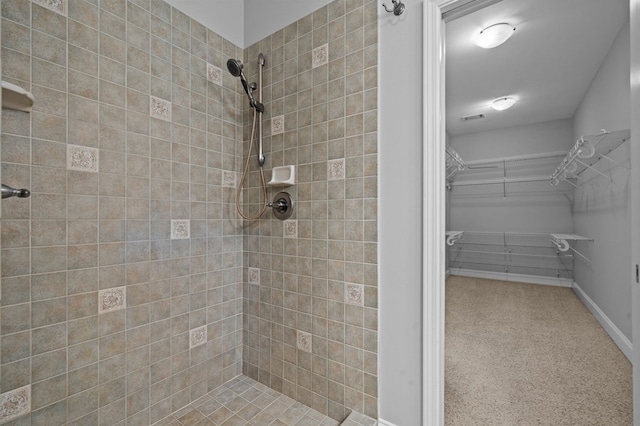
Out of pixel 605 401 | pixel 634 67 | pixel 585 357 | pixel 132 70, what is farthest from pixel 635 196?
pixel 132 70

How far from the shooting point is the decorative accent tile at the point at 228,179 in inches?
59.7

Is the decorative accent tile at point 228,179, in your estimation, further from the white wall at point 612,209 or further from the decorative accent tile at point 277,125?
the white wall at point 612,209

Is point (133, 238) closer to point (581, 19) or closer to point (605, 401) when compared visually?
point (605, 401)

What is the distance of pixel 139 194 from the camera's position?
1159 millimetres

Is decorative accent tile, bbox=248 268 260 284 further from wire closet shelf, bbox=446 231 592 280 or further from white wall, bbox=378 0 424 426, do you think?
wire closet shelf, bbox=446 231 592 280

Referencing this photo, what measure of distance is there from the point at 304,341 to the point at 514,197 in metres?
3.75

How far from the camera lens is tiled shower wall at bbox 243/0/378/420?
1.15m

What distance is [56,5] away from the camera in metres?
0.95

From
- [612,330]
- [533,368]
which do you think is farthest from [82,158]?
[612,330]

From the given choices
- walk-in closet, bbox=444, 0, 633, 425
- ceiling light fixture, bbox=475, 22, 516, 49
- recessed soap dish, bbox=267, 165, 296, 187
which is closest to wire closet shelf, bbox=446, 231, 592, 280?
walk-in closet, bbox=444, 0, 633, 425

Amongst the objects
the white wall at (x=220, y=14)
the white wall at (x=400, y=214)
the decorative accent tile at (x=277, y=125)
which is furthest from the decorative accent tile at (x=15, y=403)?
A: the white wall at (x=220, y=14)

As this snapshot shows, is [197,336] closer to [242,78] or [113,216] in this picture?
[113,216]

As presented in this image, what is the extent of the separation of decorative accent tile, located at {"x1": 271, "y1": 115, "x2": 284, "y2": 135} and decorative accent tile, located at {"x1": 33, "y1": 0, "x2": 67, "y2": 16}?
0.90 m

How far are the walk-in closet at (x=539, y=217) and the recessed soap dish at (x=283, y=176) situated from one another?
3.28 feet
